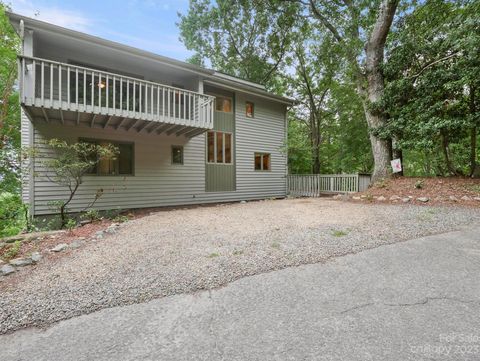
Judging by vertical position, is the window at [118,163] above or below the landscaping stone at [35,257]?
above

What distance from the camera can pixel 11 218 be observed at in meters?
7.25

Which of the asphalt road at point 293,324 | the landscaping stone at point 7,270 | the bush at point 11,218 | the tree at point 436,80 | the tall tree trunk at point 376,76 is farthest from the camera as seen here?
the tall tree trunk at point 376,76

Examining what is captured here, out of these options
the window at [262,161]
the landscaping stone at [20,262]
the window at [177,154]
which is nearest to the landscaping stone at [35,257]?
the landscaping stone at [20,262]

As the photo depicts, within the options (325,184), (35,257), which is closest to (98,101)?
(35,257)

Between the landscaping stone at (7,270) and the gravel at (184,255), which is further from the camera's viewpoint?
the landscaping stone at (7,270)

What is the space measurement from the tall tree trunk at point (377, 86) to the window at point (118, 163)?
32.2ft

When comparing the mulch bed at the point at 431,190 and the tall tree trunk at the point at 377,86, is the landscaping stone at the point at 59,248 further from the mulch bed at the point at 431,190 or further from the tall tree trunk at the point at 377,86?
the tall tree trunk at the point at 377,86

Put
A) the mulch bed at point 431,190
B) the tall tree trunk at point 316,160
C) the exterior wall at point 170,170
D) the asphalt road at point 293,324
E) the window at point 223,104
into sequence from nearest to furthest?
the asphalt road at point 293,324
the mulch bed at point 431,190
the exterior wall at point 170,170
the window at point 223,104
the tall tree trunk at point 316,160

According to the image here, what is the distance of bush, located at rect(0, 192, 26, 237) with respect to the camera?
275 inches

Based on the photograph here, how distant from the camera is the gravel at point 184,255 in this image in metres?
2.32

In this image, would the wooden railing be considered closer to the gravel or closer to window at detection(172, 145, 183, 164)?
window at detection(172, 145, 183, 164)

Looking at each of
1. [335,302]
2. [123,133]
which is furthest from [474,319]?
[123,133]

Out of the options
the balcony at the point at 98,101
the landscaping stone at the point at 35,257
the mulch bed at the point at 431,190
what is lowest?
the landscaping stone at the point at 35,257

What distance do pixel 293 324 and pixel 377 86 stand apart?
10875mm
